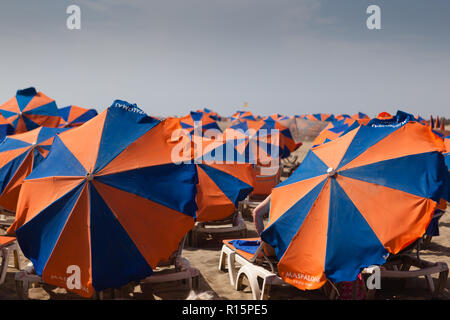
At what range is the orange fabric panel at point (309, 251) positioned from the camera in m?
3.01

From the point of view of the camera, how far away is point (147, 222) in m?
3.10

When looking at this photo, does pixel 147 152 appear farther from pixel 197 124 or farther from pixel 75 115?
pixel 75 115

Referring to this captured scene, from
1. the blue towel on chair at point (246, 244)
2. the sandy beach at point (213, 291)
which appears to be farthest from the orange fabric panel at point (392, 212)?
the blue towel on chair at point (246, 244)

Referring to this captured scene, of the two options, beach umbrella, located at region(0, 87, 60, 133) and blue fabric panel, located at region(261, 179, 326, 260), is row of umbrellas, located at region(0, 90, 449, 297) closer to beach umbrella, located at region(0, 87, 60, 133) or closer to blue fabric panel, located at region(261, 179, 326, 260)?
blue fabric panel, located at region(261, 179, 326, 260)

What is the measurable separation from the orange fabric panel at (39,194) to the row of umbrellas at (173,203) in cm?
1

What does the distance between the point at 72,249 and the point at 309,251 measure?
Result: 1862mm

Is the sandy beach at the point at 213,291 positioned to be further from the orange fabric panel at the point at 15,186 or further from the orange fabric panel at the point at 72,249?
the orange fabric panel at the point at 15,186

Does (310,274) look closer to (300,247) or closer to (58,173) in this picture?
(300,247)

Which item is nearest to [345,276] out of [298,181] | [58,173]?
[298,181]

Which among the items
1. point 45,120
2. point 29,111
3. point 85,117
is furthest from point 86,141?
point 85,117

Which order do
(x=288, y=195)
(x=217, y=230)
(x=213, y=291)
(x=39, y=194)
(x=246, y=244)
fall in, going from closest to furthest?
(x=39, y=194)
(x=288, y=195)
(x=213, y=291)
(x=246, y=244)
(x=217, y=230)

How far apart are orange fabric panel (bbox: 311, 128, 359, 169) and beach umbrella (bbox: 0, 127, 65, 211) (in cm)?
367

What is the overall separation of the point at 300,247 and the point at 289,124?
846 inches

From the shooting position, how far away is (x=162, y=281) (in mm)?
3400
